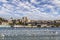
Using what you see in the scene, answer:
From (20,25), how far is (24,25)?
282 cm

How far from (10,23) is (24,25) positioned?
32.6 feet

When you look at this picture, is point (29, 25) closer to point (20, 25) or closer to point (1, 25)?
point (20, 25)

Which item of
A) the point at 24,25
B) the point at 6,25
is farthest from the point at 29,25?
the point at 6,25

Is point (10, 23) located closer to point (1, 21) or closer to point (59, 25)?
point (1, 21)

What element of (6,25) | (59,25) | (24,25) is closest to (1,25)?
(6,25)

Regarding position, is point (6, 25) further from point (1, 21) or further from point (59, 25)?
point (59, 25)

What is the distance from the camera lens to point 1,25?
191m

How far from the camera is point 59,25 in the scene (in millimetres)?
191000

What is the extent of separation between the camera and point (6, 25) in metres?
192

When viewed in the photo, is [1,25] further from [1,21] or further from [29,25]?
[29,25]

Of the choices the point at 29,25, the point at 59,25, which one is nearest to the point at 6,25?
the point at 29,25

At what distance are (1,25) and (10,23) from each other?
6478 millimetres

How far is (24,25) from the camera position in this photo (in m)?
192

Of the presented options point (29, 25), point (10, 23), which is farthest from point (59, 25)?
point (10, 23)
